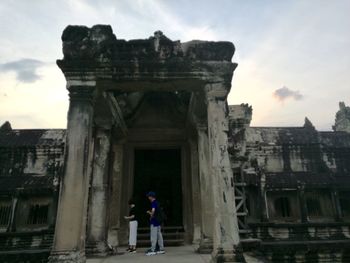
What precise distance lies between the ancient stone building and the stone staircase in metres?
0.05

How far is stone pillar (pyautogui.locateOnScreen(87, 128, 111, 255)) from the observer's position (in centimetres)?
788

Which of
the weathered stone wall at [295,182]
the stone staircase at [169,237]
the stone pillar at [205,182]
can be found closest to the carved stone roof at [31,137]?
the stone staircase at [169,237]

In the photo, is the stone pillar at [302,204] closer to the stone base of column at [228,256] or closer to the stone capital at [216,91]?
the stone base of column at [228,256]

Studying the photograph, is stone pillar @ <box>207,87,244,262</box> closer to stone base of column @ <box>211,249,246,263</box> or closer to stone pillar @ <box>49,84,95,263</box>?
stone base of column @ <box>211,249,246,263</box>

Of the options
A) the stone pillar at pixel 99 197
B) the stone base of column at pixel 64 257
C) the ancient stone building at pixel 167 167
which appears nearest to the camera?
the stone base of column at pixel 64 257

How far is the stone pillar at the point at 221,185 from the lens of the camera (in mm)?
5633

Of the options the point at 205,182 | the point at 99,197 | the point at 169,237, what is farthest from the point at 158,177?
the point at 99,197

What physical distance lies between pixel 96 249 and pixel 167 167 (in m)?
4.46

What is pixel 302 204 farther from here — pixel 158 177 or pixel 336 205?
pixel 158 177

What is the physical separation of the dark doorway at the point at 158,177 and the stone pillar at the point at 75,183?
4851 mm

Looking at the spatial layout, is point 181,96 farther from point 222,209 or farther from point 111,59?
point 222,209

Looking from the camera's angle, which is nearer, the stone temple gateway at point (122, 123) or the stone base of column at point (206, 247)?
the stone temple gateway at point (122, 123)

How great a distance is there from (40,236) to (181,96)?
9375 mm

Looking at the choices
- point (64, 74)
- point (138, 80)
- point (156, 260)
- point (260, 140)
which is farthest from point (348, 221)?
point (64, 74)
